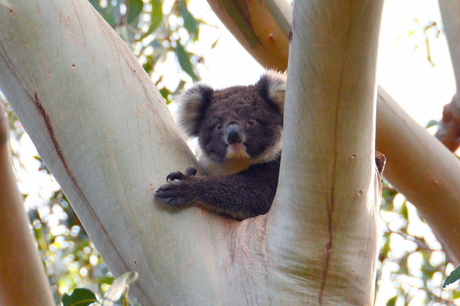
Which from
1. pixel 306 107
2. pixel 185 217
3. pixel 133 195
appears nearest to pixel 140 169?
pixel 133 195

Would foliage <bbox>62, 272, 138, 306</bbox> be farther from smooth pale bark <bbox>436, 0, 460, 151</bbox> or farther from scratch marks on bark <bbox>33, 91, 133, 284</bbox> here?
smooth pale bark <bbox>436, 0, 460, 151</bbox>

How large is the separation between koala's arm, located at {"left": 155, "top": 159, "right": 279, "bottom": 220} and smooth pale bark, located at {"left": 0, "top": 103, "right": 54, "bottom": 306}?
84cm

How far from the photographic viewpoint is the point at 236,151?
96.6 inches

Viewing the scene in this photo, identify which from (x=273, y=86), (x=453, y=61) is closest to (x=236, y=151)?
(x=273, y=86)

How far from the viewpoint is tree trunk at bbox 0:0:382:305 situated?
3.64 ft

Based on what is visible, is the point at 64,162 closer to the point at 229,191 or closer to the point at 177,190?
the point at 177,190

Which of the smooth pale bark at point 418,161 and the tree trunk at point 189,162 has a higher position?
the tree trunk at point 189,162

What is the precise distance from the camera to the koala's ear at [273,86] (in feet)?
8.14

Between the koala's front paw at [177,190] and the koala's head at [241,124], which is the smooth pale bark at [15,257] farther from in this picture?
the koala's head at [241,124]

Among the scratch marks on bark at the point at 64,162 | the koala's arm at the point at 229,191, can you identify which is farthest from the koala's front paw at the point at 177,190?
the scratch marks on bark at the point at 64,162

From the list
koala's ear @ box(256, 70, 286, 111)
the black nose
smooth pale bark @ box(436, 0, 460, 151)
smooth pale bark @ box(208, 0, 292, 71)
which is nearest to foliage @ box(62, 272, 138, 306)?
the black nose

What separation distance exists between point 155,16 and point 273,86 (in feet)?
4.20

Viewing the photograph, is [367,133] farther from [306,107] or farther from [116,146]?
[116,146]

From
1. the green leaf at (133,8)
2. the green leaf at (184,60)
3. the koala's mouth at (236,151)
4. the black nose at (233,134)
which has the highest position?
the green leaf at (133,8)
